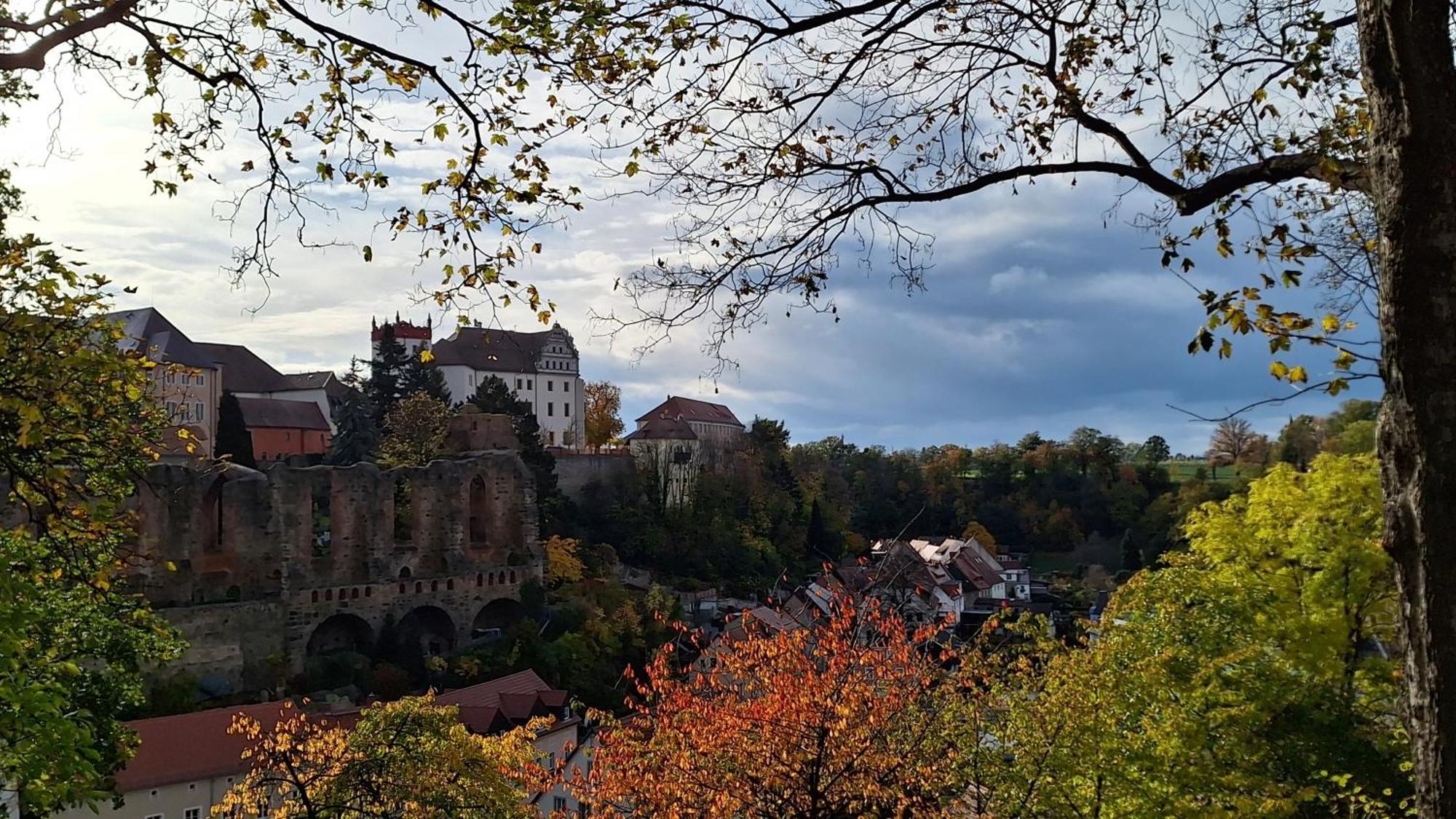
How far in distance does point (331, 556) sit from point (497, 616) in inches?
222

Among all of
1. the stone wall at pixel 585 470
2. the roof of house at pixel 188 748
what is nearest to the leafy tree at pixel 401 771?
the roof of house at pixel 188 748

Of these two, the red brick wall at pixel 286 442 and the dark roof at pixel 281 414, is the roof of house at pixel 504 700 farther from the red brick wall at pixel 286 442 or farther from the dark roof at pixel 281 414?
the dark roof at pixel 281 414

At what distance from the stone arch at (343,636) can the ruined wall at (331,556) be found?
1.8 inches

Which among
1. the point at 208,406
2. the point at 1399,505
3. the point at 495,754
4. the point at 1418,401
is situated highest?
the point at 208,406

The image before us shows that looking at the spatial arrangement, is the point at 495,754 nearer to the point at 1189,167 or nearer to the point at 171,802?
the point at 171,802

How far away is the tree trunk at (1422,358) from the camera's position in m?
3.19

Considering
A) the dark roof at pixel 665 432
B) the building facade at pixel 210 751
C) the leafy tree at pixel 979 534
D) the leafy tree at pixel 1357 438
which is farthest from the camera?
the dark roof at pixel 665 432

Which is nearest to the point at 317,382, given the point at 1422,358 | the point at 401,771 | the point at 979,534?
the point at 979,534

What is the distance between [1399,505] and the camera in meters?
3.31

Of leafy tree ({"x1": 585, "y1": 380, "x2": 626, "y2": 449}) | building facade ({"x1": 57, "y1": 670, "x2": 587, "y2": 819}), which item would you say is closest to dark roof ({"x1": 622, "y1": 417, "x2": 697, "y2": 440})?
leafy tree ({"x1": 585, "y1": 380, "x2": 626, "y2": 449})

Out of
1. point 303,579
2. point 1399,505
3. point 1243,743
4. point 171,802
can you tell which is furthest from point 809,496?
point 1399,505

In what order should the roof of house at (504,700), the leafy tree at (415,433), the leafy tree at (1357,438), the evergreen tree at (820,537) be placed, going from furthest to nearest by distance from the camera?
1. the evergreen tree at (820,537)
2. the leafy tree at (415,433)
3. the leafy tree at (1357,438)
4. the roof of house at (504,700)

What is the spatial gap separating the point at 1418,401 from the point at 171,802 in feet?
72.8

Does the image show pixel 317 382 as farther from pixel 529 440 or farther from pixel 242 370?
pixel 529 440
